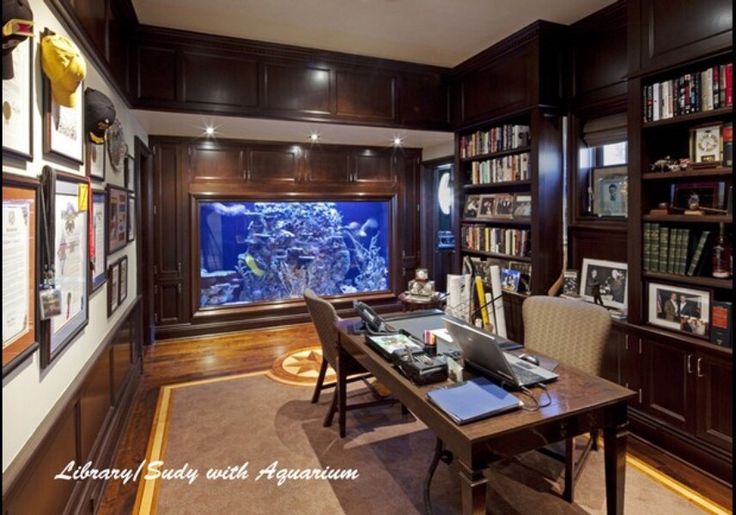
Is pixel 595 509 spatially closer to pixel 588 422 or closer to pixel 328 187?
pixel 588 422

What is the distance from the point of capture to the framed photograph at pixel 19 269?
49.4 inches

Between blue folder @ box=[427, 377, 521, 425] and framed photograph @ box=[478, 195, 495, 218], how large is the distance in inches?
106

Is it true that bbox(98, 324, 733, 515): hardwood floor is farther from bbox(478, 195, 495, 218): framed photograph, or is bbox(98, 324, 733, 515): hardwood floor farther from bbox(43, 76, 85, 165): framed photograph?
bbox(478, 195, 495, 218): framed photograph

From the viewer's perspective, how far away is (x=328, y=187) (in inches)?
217

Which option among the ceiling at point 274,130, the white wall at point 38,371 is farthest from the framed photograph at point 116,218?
the ceiling at point 274,130

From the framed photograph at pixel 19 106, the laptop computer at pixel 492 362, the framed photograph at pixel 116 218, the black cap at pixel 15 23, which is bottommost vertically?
the laptop computer at pixel 492 362

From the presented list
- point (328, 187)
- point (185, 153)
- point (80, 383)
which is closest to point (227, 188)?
point (185, 153)

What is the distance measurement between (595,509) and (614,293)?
5.10 ft

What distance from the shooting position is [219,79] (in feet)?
11.7

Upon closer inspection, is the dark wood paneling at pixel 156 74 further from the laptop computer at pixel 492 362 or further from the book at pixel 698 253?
the book at pixel 698 253

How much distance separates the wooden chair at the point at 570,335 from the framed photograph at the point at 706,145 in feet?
3.45

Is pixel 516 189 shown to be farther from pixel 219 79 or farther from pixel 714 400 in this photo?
pixel 219 79

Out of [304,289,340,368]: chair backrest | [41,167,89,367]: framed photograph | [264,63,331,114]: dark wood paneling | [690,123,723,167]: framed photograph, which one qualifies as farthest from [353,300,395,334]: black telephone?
[264,63,331,114]: dark wood paneling

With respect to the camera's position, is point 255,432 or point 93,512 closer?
point 93,512
